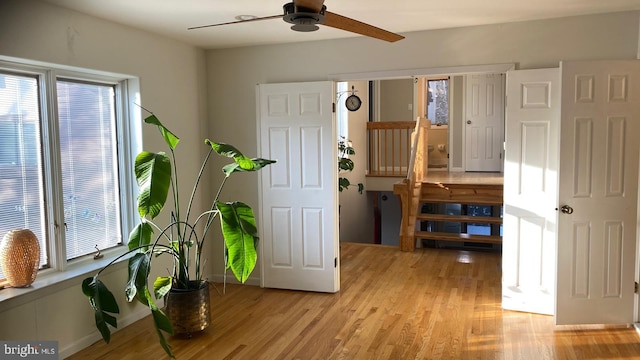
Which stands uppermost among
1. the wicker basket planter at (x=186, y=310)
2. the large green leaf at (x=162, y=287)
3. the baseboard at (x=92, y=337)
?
the large green leaf at (x=162, y=287)

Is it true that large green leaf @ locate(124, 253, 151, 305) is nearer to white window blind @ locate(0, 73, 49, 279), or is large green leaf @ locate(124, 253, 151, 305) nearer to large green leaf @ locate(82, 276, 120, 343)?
large green leaf @ locate(82, 276, 120, 343)

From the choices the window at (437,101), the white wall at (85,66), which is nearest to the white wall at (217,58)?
the white wall at (85,66)

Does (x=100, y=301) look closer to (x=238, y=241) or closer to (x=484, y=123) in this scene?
(x=238, y=241)

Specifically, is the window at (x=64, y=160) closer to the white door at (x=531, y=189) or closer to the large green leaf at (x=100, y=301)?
the large green leaf at (x=100, y=301)

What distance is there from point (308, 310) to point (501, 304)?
174cm

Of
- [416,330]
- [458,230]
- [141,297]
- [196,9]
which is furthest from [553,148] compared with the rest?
[458,230]

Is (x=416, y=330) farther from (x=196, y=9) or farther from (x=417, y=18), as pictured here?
(x=196, y=9)

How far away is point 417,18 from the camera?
152 inches

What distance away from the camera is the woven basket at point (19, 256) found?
3.09m

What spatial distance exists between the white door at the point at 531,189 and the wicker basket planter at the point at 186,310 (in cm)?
260

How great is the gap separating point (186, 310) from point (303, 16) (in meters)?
2.49

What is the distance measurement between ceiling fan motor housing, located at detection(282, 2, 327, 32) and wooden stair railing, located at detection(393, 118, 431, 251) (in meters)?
4.50

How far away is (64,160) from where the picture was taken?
11.9ft

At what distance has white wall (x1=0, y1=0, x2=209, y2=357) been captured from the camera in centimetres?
309
